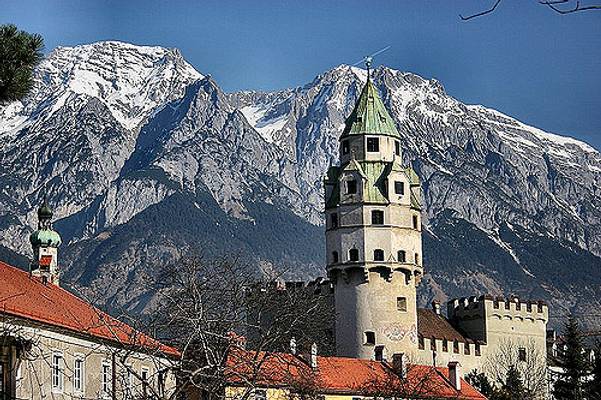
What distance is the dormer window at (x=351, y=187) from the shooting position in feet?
331

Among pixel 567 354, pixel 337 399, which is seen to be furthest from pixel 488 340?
pixel 337 399

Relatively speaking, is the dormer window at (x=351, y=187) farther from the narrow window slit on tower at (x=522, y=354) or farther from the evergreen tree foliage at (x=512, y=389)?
the narrow window slit on tower at (x=522, y=354)

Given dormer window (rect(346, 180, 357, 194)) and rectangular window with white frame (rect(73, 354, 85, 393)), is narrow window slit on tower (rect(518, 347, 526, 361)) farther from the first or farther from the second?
rectangular window with white frame (rect(73, 354, 85, 393))

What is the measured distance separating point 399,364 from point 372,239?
48.1ft

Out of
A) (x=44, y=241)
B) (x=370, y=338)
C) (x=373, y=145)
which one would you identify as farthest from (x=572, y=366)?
(x=44, y=241)

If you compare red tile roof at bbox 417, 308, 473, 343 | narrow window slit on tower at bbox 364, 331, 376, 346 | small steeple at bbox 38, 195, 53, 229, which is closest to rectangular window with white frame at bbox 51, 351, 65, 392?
narrow window slit on tower at bbox 364, 331, 376, 346

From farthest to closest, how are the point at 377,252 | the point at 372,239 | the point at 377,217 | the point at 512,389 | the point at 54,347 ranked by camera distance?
1. the point at 377,217
2. the point at 372,239
3. the point at 377,252
4. the point at 512,389
5. the point at 54,347

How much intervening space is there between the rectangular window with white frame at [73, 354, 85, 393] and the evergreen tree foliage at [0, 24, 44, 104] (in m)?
29.5

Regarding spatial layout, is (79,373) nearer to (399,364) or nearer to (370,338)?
(399,364)

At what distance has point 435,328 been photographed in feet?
356

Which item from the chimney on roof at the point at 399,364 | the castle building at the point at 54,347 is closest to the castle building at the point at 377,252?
the chimney on roof at the point at 399,364

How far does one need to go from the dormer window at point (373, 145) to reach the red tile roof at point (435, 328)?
524 inches

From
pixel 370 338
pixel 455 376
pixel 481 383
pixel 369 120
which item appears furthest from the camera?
pixel 369 120

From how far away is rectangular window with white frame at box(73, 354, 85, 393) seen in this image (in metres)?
56.1
